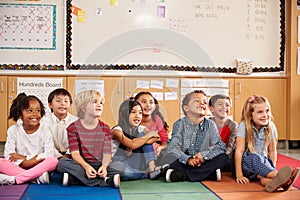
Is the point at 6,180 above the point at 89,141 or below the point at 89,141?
below

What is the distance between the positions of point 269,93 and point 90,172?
8.29 ft

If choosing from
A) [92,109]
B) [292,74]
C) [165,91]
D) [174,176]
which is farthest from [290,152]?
[92,109]

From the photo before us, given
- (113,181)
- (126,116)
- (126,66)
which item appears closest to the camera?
(113,181)

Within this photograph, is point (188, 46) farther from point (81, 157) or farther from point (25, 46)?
point (81, 157)

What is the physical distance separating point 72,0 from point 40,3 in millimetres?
301

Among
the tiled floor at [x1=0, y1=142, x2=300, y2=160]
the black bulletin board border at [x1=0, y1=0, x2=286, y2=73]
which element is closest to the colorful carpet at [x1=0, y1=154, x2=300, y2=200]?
the tiled floor at [x1=0, y1=142, x2=300, y2=160]

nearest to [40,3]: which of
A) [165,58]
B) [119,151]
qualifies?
[165,58]

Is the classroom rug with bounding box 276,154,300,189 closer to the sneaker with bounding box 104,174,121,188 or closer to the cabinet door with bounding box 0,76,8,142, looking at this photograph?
the sneaker with bounding box 104,174,121,188

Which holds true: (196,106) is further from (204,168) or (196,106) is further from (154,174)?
(154,174)

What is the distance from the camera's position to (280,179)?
2.19 metres

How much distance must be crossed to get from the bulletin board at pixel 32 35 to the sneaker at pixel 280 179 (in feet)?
8.09

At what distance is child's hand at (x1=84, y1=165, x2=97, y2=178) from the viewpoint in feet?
7.66

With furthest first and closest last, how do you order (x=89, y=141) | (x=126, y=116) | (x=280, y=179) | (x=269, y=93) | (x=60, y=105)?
(x=269, y=93) < (x=60, y=105) < (x=126, y=116) < (x=89, y=141) < (x=280, y=179)

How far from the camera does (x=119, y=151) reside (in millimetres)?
2652
